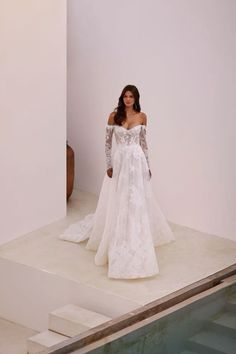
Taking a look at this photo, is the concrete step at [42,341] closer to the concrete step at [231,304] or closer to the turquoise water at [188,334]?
the turquoise water at [188,334]

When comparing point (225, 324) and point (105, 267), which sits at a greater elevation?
point (225, 324)

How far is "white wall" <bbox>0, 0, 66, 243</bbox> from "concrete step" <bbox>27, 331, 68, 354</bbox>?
1381mm

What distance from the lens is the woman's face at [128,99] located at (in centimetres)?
816

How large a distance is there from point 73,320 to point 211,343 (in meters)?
1.86

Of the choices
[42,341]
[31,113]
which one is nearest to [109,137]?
[31,113]

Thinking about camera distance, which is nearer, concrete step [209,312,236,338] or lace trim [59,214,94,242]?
concrete step [209,312,236,338]

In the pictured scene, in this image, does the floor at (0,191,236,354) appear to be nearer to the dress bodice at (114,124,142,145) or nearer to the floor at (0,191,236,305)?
the floor at (0,191,236,305)

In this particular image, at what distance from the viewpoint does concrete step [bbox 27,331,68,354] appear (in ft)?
25.7

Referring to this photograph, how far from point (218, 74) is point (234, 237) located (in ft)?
5.12

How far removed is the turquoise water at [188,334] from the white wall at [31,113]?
2.71 m

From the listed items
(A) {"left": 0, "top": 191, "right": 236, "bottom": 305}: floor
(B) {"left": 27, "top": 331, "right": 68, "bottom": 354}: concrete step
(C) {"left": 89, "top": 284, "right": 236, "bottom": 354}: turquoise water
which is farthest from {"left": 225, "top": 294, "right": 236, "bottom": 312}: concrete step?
(B) {"left": 27, "top": 331, "right": 68, "bottom": 354}: concrete step

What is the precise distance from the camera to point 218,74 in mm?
8828

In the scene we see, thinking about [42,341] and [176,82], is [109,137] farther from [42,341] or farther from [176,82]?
[42,341]

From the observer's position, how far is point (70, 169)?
1000cm
